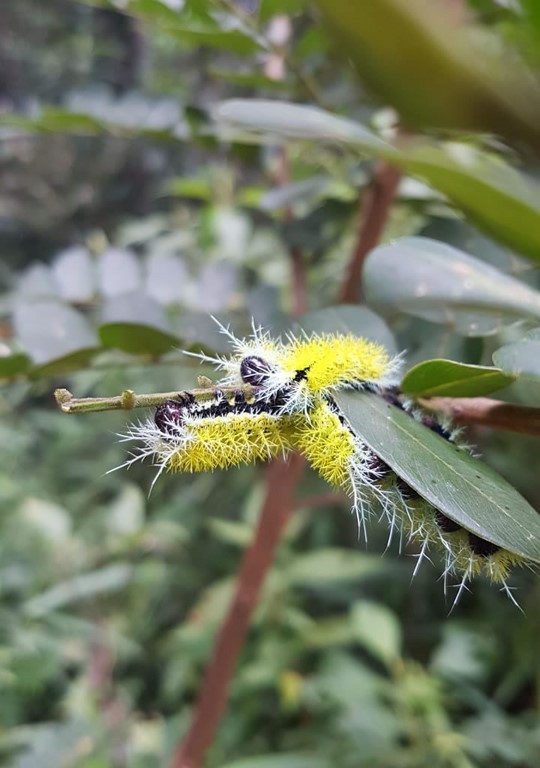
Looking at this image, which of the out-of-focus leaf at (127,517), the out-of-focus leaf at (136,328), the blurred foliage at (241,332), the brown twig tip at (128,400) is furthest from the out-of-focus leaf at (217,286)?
the out-of-focus leaf at (127,517)

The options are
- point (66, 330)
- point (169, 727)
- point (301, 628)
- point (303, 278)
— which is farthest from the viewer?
point (301, 628)

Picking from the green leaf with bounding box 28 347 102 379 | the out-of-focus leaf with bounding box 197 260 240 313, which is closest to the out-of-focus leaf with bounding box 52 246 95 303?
the out-of-focus leaf with bounding box 197 260 240 313

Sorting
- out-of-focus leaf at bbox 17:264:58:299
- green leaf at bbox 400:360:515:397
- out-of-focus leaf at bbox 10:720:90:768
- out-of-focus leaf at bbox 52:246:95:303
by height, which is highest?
green leaf at bbox 400:360:515:397

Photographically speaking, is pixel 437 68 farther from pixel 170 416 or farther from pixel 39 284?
pixel 39 284

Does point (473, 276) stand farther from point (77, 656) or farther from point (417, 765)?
point (77, 656)

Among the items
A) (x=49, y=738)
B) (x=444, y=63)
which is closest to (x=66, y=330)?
(x=444, y=63)

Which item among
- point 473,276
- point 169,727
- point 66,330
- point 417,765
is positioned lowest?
point 169,727

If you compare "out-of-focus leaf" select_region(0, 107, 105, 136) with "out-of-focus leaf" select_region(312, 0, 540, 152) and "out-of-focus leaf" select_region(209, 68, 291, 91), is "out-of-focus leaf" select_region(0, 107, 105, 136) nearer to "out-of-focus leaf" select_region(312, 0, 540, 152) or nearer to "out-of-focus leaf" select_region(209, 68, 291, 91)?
"out-of-focus leaf" select_region(209, 68, 291, 91)
